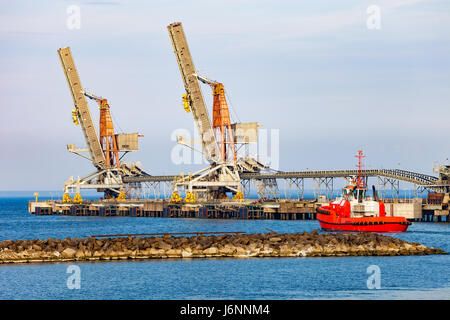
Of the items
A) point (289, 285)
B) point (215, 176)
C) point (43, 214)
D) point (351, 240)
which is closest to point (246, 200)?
point (215, 176)

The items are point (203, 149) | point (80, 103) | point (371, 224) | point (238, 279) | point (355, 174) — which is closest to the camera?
point (238, 279)

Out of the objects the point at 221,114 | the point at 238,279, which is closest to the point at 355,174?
the point at 221,114

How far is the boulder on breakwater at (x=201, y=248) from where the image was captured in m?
53.5

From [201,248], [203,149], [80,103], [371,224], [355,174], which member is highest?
[80,103]

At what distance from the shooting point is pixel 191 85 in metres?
111

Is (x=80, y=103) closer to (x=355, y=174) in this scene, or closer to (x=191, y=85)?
(x=191, y=85)

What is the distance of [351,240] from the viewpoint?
58375 mm

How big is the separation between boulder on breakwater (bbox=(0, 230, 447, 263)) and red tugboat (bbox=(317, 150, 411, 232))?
13.8 meters

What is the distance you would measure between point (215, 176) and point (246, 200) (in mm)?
6282

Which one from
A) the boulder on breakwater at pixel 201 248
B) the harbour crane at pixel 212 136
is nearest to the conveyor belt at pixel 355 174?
the harbour crane at pixel 212 136

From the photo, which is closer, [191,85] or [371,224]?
[371,224]

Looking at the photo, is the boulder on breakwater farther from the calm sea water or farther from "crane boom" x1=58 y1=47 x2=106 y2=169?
"crane boom" x1=58 y1=47 x2=106 y2=169

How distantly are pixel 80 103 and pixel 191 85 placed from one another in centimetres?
2317

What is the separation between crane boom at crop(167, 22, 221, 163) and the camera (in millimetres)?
107688
